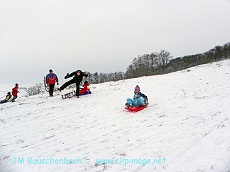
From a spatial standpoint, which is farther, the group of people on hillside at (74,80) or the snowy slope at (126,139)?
the group of people on hillside at (74,80)

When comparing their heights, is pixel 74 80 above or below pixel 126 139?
above

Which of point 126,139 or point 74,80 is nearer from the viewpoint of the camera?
point 126,139

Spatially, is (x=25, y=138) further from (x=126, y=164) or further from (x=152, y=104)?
(x=152, y=104)

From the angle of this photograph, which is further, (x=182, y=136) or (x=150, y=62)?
(x=150, y=62)

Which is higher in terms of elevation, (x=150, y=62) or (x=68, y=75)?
(x=150, y=62)

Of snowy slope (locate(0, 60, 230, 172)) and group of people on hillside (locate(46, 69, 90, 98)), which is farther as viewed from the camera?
group of people on hillside (locate(46, 69, 90, 98))

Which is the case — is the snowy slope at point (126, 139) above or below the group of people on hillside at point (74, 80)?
below

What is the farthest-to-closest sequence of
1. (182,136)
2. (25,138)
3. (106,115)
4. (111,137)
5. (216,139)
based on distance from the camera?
1. (106,115)
2. (25,138)
3. (111,137)
4. (182,136)
5. (216,139)

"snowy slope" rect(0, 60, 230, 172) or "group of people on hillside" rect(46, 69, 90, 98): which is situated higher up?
"group of people on hillside" rect(46, 69, 90, 98)

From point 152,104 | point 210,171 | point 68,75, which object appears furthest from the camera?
point 68,75

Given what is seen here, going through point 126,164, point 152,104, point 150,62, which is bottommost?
point 126,164

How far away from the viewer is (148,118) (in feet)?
21.7

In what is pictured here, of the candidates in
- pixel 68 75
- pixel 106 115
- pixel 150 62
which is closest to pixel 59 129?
pixel 106 115

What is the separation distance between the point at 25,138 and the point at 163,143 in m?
4.41
